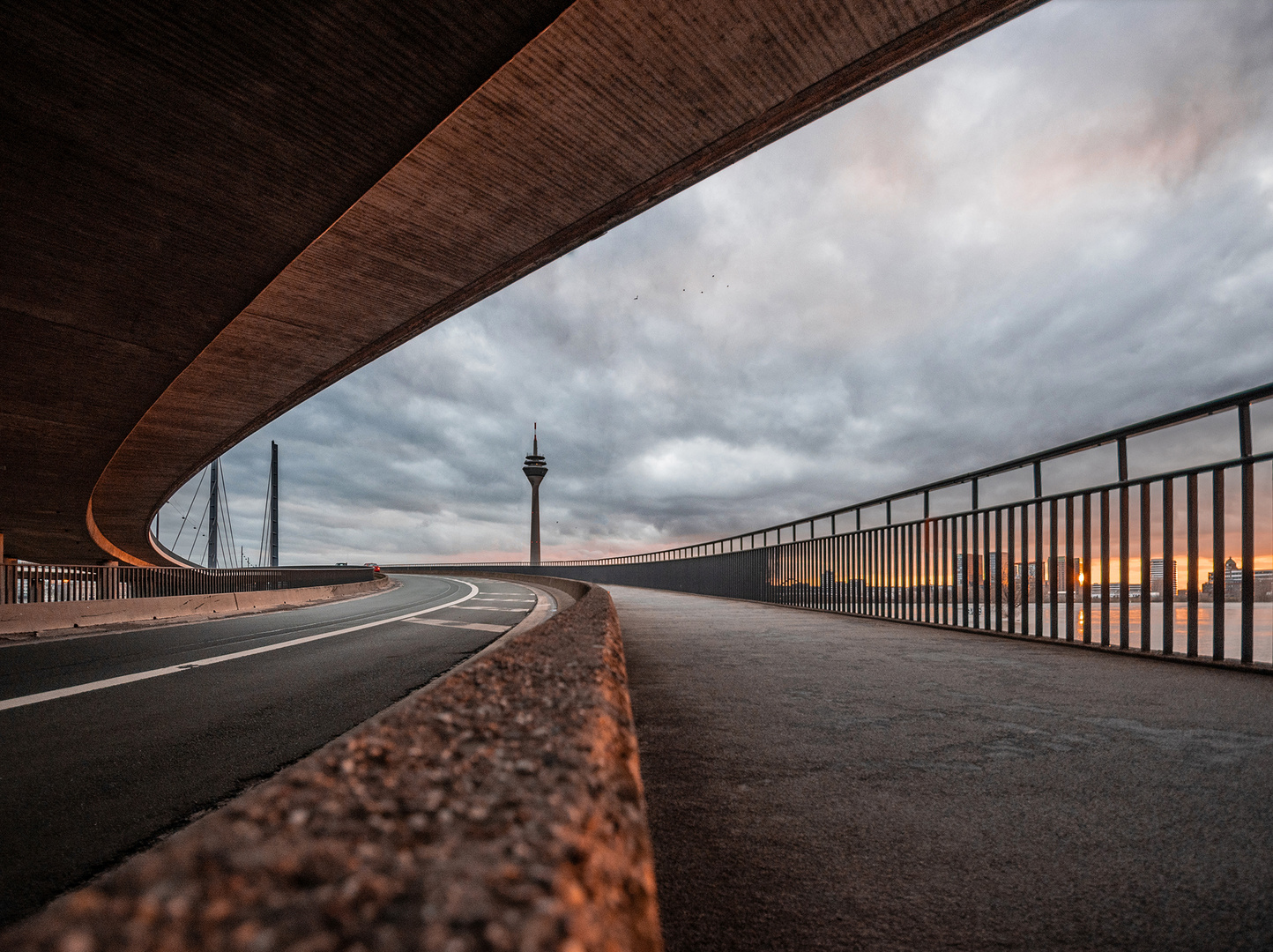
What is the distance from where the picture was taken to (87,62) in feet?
19.1

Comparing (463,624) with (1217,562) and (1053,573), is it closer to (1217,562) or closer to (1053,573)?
(1053,573)

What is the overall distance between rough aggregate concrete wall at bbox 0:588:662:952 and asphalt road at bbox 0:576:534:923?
178 centimetres

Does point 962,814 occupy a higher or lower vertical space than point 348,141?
lower

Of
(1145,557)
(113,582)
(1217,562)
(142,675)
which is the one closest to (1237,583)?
(1217,562)

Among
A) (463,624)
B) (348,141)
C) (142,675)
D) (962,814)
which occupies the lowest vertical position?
(463,624)

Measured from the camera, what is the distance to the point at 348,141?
7.21 meters

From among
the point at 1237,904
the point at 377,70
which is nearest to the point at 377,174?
the point at 377,70

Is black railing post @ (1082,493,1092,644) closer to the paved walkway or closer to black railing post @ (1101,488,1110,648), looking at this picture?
black railing post @ (1101,488,1110,648)

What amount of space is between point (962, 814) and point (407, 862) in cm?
194

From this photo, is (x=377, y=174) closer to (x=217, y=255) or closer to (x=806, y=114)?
(x=217, y=255)

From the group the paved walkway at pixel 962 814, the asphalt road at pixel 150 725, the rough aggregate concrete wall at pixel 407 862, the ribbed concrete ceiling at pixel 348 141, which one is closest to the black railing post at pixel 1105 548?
the paved walkway at pixel 962 814

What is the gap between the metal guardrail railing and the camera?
10.7m

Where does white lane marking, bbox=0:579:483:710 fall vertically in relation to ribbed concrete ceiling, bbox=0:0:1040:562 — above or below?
below

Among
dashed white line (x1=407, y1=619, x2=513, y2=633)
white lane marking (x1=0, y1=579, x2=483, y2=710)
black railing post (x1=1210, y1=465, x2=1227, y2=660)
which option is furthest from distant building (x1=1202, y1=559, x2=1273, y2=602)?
white lane marking (x1=0, y1=579, x2=483, y2=710)
